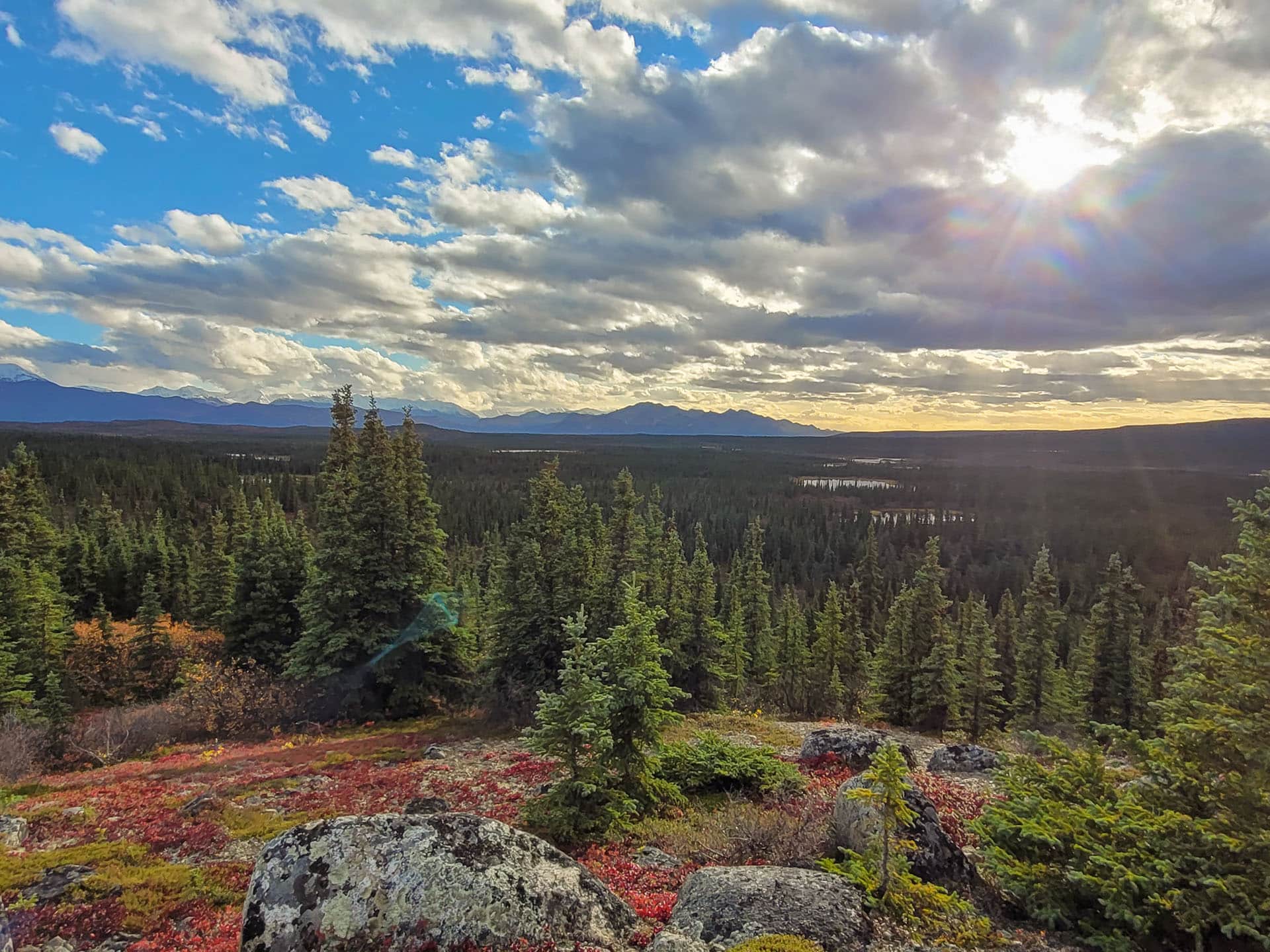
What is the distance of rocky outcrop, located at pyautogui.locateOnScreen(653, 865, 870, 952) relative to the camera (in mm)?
7188

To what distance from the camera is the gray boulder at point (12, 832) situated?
1244cm

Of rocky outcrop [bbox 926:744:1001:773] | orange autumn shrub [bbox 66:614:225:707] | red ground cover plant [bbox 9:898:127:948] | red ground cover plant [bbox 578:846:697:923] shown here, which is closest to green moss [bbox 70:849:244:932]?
red ground cover plant [bbox 9:898:127:948]

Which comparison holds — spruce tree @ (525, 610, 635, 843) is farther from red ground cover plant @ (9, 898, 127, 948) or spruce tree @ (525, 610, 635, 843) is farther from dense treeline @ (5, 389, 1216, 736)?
red ground cover plant @ (9, 898, 127, 948)

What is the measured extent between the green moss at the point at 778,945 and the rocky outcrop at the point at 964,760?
52.4 feet

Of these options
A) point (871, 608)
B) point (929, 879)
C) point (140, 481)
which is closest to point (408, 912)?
point (929, 879)

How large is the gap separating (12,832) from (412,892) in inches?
481

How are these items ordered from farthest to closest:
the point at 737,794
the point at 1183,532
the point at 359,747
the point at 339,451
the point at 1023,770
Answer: the point at 1183,532
the point at 339,451
the point at 359,747
the point at 737,794
the point at 1023,770

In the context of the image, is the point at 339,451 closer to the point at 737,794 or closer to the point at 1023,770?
the point at 737,794

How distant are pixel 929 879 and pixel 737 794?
6.72 m

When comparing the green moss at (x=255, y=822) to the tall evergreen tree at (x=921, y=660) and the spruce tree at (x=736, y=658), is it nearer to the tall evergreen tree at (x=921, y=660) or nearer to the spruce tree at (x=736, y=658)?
the tall evergreen tree at (x=921, y=660)

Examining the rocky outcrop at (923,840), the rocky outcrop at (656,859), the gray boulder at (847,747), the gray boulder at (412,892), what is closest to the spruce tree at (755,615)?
the gray boulder at (847,747)

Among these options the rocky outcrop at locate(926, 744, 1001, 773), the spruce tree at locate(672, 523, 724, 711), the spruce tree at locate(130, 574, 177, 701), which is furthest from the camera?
the spruce tree at locate(672, 523, 724, 711)

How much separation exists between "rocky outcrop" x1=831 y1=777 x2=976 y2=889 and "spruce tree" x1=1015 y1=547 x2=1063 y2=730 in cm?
3373

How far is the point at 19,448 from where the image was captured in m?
42.1
